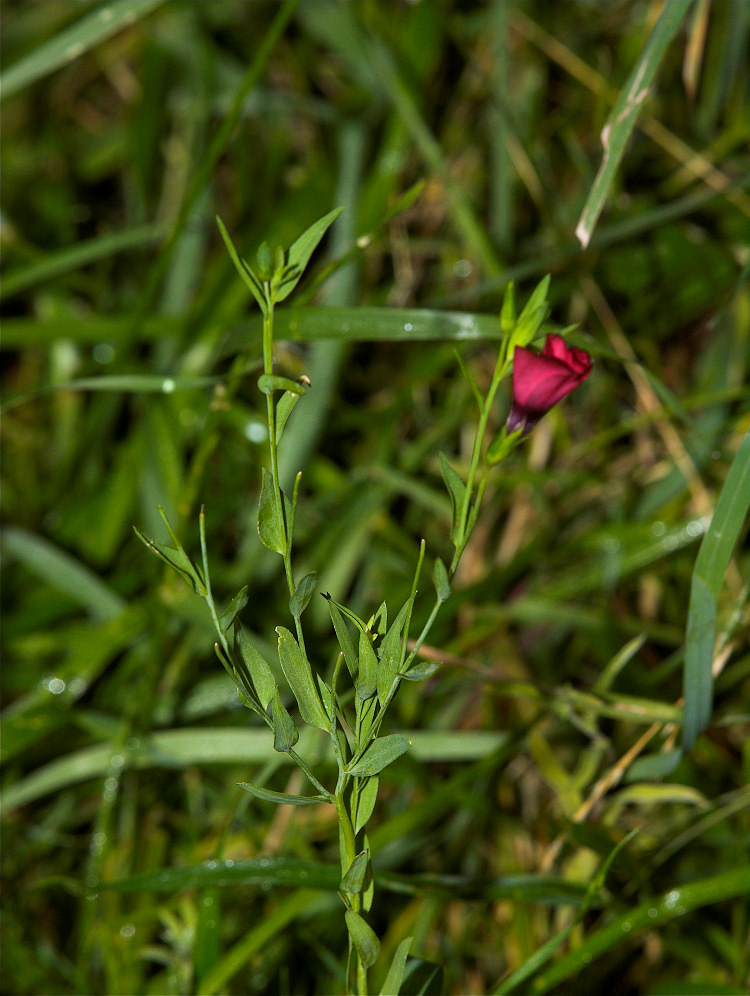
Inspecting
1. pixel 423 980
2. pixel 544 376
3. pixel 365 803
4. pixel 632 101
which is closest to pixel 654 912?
pixel 423 980

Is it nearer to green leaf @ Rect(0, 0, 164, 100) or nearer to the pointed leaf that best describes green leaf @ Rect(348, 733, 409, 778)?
the pointed leaf

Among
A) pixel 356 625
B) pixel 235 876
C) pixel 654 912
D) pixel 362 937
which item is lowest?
pixel 654 912

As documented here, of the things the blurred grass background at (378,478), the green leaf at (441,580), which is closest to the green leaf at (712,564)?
the blurred grass background at (378,478)

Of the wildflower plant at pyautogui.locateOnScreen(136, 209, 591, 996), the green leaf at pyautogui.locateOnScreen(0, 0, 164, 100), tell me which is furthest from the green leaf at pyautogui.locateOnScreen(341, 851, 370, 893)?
the green leaf at pyautogui.locateOnScreen(0, 0, 164, 100)

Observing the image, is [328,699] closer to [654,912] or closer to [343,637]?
[343,637]

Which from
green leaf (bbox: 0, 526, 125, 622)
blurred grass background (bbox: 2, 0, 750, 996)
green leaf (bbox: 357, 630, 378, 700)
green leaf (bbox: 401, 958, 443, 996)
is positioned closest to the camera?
green leaf (bbox: 357, 630, 378, 700)
